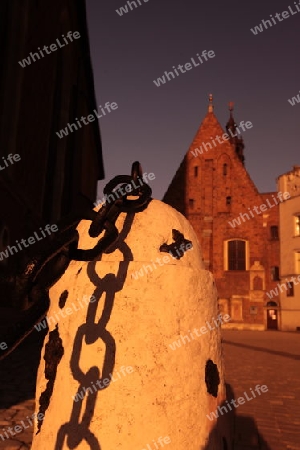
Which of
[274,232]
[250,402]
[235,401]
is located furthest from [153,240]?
[274,232]

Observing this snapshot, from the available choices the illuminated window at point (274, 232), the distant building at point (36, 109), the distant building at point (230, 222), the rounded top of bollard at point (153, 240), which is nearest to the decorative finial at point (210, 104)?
the distant building at point (230, 222)

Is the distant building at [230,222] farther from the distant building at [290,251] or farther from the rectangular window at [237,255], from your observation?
the distant building at [290,251]

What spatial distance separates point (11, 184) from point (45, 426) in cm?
409

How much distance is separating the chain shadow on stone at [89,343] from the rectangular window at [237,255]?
2105 cm

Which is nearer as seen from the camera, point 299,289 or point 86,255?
point 86,255

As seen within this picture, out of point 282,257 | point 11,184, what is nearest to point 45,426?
point 11,184

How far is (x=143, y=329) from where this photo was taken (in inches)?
61.1

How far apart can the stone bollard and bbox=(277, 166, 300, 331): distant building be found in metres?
21.9

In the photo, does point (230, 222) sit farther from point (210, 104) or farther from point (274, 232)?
point (210, 104)

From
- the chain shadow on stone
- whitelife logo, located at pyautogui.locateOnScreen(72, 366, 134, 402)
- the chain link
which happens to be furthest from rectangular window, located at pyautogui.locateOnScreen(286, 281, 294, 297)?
the chain link

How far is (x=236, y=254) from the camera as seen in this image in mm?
22062

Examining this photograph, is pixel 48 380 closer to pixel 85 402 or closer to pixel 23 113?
pixel 85 402

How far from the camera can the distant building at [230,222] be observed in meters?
21.1

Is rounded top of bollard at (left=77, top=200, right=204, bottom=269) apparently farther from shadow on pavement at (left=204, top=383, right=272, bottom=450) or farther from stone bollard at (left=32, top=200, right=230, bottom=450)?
shadow on pavement at (left=204, top=383, right=272, bottom=450)
